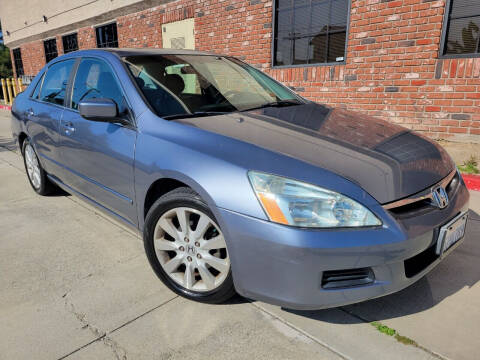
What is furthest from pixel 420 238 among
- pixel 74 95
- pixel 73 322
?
pixel 74 95

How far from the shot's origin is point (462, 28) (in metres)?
4.71

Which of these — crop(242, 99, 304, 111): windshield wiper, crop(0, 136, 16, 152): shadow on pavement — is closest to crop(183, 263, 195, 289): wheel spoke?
crop(242, 99, 304, 111): windshield wiper

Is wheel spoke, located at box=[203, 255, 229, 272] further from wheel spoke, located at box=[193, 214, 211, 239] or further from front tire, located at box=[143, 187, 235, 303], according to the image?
wheel spoke, located at box=[193, 214, 211, 239]

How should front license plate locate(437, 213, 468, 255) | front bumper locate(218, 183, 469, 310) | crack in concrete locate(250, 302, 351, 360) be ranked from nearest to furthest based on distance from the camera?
front bumper locate(218, 183, 469, 310) → crack in concrete locate(250, 302, 351, 360) → front license plate locate(437, 213, 468, 255)

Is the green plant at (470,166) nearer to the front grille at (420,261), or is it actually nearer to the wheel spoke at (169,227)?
the front grille at (420,261)

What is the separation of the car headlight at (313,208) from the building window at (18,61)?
→ 65.7 ft

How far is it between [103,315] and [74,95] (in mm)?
1892

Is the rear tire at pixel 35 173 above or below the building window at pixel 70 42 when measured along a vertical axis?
below

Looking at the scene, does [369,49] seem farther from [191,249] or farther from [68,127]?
[191,249]

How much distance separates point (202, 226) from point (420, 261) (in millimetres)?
1133

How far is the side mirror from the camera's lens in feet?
7.77

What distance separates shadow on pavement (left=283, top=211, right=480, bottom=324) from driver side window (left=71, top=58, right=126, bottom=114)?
6.11 feet

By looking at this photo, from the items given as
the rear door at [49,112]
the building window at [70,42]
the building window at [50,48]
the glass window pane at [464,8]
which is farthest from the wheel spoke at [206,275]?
the building window at [50,48]

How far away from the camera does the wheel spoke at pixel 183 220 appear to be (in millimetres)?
2068
